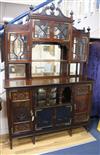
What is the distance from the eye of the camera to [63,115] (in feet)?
7.88

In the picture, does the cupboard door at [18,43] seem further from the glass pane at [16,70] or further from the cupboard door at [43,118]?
the cupboard door at [43,118]

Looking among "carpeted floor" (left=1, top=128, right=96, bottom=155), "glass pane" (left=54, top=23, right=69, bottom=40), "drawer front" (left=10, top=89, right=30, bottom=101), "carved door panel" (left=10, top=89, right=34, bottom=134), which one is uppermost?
"glass pane" (left=54, top=23, right=69, bottom=40)

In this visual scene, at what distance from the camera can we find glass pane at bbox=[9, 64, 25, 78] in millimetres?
2375

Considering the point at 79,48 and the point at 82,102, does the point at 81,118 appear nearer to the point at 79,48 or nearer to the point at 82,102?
the point at 82,102

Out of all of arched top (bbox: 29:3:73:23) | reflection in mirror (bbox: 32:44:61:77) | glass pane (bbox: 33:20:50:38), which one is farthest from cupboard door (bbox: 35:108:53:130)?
arched top (bbox: 29:3:73:23)

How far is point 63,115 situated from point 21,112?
0.61 m

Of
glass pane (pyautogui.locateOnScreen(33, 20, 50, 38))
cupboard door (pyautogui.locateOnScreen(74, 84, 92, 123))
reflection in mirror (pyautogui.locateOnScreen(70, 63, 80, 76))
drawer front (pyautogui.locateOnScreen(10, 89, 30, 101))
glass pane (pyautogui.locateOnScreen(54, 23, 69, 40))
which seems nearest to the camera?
drawer front (pyautogui.locateOnScreen(10, 89, 30, 101))

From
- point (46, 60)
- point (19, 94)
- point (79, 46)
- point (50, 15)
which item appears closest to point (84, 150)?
point (19, 94)

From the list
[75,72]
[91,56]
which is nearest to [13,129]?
[75,72]

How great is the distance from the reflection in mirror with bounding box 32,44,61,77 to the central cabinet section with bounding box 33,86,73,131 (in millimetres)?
368

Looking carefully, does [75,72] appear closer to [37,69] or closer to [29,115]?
[37,69]

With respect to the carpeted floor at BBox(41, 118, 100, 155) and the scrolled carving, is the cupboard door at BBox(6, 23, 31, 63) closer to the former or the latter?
the scrolled carving

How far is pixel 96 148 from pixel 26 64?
1503 millimetres

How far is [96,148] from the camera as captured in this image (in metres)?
2.32
